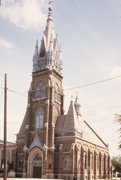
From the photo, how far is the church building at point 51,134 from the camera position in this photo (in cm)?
5312

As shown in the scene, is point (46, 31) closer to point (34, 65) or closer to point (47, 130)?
point (34, 65)

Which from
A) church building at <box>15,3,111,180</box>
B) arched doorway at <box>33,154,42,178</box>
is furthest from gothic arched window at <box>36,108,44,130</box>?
arched doorway at <box>33,154,42,178</box>

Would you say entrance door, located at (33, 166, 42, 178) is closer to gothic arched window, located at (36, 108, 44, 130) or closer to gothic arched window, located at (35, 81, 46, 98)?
gothic arched window, located at (36, 108, 44, 130)

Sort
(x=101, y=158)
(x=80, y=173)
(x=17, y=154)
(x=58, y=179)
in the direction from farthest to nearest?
1. (x=101, y=158)
2. (x=17, y=154)
3. (x=80, y=173)
4. (x=58, y=179)

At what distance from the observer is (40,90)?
60.1 m

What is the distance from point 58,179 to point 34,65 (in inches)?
1038

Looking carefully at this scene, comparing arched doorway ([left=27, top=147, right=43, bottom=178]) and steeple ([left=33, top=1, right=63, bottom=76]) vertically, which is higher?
steeple ([left=33, top=1, right=63, bottom=76])

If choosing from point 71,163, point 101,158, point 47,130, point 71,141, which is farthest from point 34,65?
point 101,158

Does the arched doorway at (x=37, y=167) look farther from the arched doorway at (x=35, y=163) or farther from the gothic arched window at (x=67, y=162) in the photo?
the gothic arched window at (x=67, y=162)

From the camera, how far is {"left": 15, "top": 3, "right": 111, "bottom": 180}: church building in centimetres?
5312

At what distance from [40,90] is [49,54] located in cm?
862

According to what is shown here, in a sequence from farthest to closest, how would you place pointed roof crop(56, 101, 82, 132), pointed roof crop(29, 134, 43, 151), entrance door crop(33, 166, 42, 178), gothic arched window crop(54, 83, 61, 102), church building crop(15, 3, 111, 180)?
1. gothic arched window crop(54, 83, 61, 102)
2. pointed roof crop(56, 101, 82, 132)
3. pointed roof crop(29, 134, 43, 151)
4. entrance door crop(33, 166, 42, 178)
5. church building crop(15, 3, 111, 180)

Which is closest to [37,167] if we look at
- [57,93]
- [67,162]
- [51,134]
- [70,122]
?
[67,162]

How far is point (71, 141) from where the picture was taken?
53.7 m
